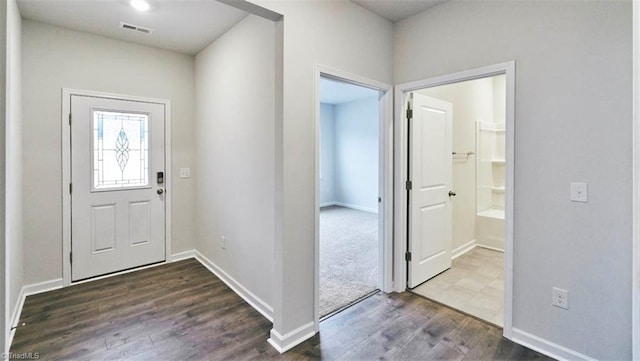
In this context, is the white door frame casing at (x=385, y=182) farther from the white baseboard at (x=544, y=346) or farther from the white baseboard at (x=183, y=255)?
the white baseboard at (x=183, y=255)

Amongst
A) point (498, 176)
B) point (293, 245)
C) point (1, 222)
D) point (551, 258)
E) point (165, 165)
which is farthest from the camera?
point (498, 176)

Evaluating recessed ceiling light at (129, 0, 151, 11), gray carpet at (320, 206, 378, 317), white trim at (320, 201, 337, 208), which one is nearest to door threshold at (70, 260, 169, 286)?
gray carpet at (320, 206, 378, 317)

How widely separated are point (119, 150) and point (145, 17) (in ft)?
4.96

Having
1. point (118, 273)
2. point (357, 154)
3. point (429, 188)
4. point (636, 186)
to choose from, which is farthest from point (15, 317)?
point (357, 154)

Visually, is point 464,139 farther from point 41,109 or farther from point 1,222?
point 41,109

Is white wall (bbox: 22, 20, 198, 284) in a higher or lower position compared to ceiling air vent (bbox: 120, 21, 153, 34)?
lower

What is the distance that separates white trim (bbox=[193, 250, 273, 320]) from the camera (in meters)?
2.61

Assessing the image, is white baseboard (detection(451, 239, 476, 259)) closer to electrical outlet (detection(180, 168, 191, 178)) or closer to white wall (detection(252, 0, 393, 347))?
white wall (detection(252, 0, 393, 347))

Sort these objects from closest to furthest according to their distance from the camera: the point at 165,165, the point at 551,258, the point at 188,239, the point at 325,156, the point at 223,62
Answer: the point at 551,258 < the point at 223,62 < the point at 165,165 < the point at 188,239 < the point at 325,156

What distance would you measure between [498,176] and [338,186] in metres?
4.37

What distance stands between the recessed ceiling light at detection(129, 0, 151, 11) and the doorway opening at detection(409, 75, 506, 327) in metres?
2.55

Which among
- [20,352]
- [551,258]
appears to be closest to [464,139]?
[551,258]

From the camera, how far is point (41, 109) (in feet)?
9.94

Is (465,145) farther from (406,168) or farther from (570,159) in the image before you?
(570,159)
